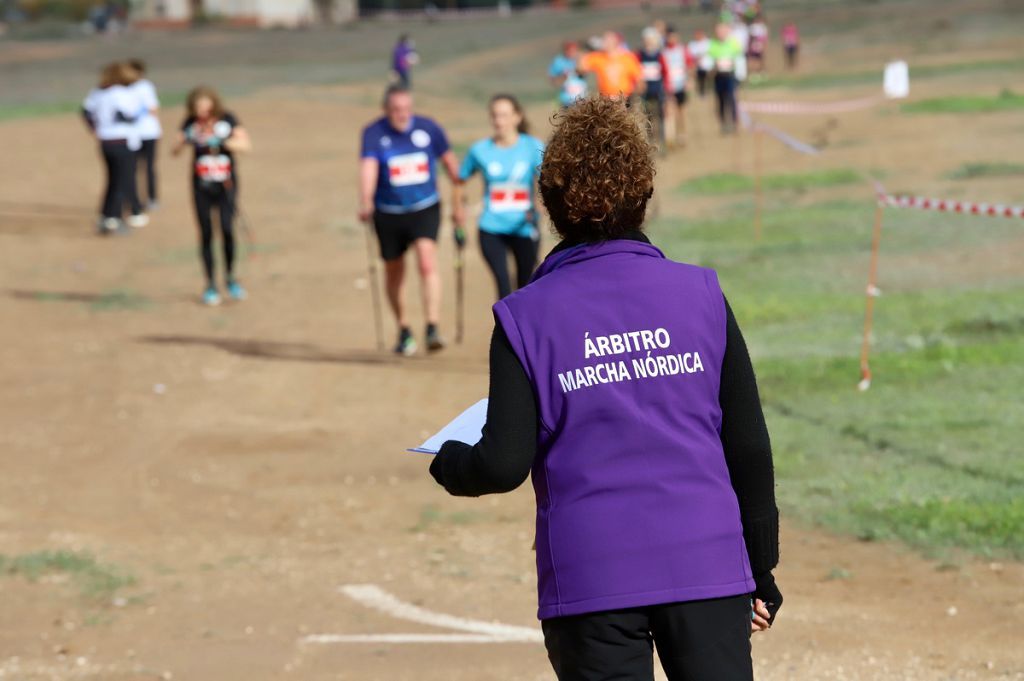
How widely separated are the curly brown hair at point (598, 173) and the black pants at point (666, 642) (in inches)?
32.5

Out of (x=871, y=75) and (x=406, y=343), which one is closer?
(x=406, y=343)

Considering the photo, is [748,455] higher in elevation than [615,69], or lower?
higher

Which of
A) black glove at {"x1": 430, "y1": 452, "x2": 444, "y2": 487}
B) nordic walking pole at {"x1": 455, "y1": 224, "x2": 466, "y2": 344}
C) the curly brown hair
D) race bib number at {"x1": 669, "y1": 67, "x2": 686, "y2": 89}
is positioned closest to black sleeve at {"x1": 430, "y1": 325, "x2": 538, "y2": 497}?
black glove at {"x1": 430, "y1": 452, "x2": 444, "y2": 487}

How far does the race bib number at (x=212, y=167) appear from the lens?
15.0 m

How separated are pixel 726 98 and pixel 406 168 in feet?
59.4

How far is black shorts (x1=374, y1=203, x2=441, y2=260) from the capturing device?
1239 centimetres

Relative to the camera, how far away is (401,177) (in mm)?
12281

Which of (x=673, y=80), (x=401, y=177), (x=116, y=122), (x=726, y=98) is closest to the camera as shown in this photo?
(x=401, y=177)

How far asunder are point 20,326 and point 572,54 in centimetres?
1488

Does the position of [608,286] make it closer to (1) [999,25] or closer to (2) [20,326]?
(2) [20,326]

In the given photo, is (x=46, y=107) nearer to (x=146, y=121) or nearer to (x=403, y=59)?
(x=403, y=59)

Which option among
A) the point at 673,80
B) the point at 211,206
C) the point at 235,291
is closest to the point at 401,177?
the point at 211,206

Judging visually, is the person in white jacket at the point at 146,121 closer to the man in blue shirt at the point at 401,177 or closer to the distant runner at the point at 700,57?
the man in blue shirt at the point at 401,177

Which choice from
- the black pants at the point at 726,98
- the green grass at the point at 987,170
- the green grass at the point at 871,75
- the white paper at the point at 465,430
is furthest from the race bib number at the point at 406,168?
the green grass at the point at 871,75
